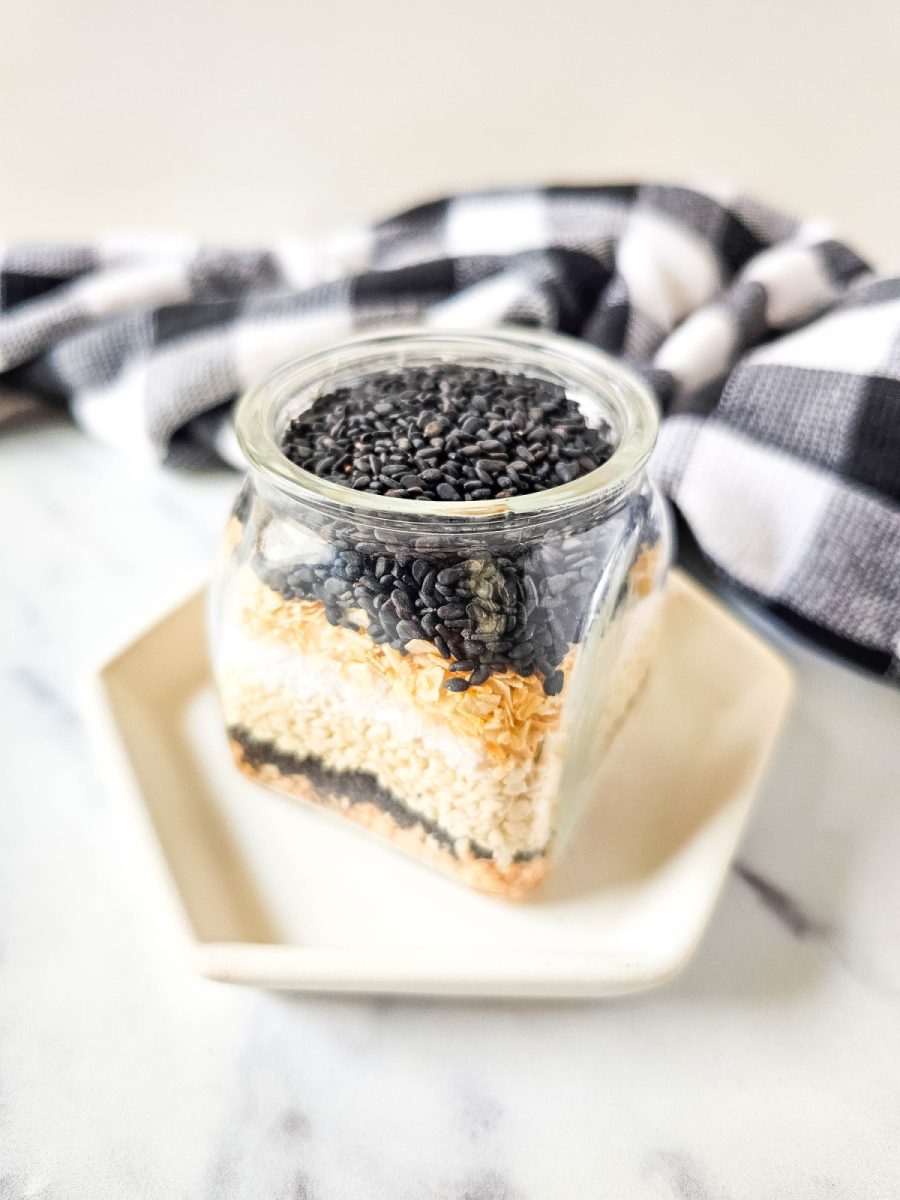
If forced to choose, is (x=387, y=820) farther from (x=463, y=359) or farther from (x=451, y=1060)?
(x=463, y=359)

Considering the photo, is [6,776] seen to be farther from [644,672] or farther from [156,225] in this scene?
[156,225]

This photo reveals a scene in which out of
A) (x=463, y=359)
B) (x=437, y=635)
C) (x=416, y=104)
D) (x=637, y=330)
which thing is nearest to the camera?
(x=437, y=635)

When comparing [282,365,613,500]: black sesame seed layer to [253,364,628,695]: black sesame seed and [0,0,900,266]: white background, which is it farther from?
[0,0,900,266]: white background

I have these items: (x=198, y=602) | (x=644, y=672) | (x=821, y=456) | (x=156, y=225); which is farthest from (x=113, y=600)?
(x=156, y=225)

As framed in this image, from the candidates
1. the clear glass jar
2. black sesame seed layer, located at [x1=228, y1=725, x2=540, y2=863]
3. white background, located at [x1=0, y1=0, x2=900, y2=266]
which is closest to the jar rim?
the clear glass jar

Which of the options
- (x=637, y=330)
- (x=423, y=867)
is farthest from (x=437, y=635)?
(x=637, y=330)
